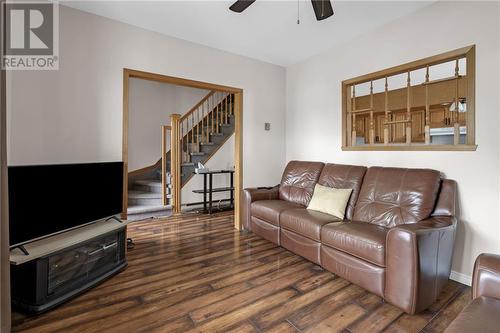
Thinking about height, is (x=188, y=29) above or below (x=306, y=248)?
above

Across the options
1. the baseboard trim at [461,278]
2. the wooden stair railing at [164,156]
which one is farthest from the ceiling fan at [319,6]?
the wooden stair railing at [164,156]

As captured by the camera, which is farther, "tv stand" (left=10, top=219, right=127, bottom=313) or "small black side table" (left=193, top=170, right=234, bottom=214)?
"small black side table" (left=193, top=170, right=234, bottom=214)

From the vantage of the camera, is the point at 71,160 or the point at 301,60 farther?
the point at 301,60

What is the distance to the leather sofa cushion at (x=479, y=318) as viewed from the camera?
42.4 inches

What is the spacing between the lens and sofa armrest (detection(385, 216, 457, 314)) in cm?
182

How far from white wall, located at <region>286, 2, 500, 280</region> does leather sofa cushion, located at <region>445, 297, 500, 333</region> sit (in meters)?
1.33

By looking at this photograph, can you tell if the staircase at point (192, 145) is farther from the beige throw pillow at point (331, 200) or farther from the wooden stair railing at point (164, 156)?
the beige throw pillow at point (331, 200)

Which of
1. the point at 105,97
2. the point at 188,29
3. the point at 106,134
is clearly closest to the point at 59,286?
the point at 106,134

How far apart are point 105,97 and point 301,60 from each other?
114 inches

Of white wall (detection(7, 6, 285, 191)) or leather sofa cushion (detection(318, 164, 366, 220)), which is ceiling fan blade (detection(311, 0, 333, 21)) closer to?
leather sofa cushion (detection(318, 164, 366, 220))

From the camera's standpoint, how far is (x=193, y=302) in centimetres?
203

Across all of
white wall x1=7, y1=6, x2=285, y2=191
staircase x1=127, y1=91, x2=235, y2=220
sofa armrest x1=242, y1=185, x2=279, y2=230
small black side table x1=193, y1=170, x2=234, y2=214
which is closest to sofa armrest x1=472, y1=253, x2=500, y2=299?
sofa armrest x1=242, y1=185, x2=279, y2=230

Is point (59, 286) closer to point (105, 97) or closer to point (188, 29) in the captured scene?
point (105, 97)

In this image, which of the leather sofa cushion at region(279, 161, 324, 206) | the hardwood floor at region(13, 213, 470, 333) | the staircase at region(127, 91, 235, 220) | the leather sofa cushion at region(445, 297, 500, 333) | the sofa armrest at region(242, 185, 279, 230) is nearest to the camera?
the leather sofa cushion at region(445, 297, 500, 333)
